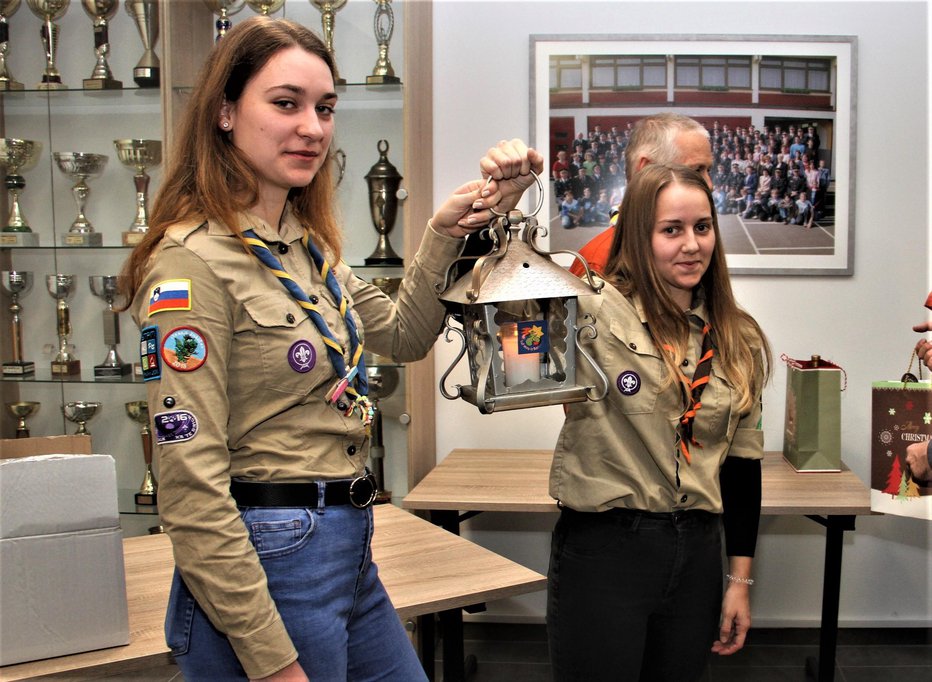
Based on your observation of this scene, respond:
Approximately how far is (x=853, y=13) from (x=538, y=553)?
7.67 ft

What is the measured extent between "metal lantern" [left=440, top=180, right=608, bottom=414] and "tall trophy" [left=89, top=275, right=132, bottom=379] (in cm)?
230

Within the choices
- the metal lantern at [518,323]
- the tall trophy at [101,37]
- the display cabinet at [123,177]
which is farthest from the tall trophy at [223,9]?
the metal lantern at [518,323]

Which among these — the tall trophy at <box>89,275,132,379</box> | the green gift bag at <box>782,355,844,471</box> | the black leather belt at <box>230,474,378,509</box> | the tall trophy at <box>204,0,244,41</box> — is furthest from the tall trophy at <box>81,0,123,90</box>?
the green gift bag at <box>782,355,844,471</box>

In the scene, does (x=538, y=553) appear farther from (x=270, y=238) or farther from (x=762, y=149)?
(x=270, y=238)

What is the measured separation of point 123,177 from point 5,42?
660 mm

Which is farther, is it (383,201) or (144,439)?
(144,439)

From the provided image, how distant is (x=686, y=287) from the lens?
179 centimetres

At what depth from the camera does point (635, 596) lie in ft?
5.42

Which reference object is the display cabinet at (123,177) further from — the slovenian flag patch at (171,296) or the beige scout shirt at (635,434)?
the slovenian flag patch at (171,296)

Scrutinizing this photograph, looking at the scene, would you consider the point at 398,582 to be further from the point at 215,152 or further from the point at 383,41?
the point at 383,41

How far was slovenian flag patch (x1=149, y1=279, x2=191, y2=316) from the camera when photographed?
1.14 metres

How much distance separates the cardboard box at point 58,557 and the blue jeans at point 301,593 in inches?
14.4

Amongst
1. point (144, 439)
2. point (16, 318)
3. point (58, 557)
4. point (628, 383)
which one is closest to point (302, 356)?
point (58, 557)

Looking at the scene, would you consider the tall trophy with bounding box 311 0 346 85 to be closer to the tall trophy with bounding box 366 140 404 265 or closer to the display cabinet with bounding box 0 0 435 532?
the display cabinet with bounding box 0 0 435 532
